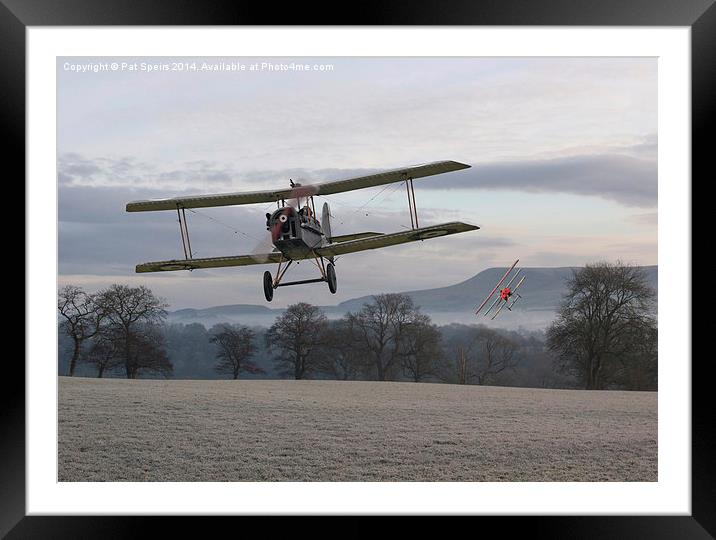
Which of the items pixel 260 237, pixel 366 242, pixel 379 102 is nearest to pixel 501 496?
pixel 366 242

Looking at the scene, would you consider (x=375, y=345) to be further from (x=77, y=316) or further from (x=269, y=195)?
(x=269, y=195)

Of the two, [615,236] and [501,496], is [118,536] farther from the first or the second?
[615,236]

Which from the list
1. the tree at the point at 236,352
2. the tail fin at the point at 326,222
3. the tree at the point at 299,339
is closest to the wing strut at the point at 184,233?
the tail fin at the point at 326,222

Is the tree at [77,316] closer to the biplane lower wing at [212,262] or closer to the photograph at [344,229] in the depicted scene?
the photograph at [344,229]

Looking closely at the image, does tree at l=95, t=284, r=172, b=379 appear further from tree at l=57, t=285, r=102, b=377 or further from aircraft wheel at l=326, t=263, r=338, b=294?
aircraft wheel at l=326, t=263, r=338, b=294

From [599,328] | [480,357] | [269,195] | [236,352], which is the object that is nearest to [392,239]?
[269,195]
